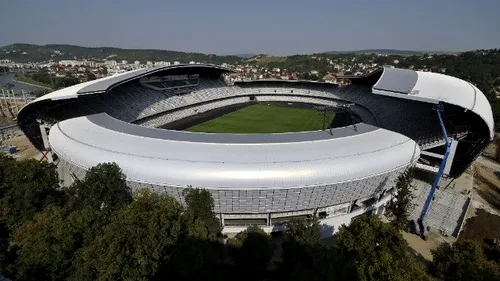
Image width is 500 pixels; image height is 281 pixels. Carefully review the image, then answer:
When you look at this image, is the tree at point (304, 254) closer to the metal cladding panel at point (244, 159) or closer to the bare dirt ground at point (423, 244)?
the metal cladding panel at point (244, 159)

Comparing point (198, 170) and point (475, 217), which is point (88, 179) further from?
point (475, 217)

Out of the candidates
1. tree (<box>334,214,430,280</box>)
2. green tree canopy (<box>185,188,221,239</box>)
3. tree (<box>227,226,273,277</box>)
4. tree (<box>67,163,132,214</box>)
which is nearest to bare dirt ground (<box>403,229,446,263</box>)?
tree (<box>334,214,430,280</box>)

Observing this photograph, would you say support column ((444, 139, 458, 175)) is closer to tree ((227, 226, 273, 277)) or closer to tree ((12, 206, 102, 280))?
tree ((227, 226, 273, 277))

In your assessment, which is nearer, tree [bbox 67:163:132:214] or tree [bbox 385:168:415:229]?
tree [bbox 67:163:132:214]

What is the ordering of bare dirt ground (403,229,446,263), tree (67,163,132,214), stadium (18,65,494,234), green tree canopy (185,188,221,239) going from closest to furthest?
green tree canopy (185,188,221,239) < tree (67,163,132,214) < stadium (18,65,494,234) < bare dirt ground (403,229,446,263)

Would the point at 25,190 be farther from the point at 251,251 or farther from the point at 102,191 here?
the point at 251,251
